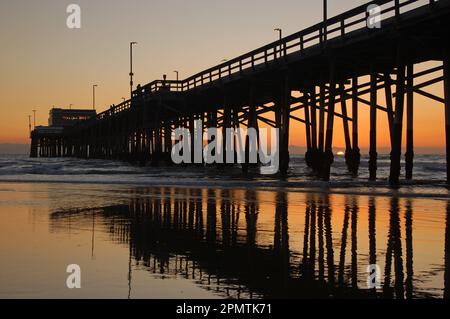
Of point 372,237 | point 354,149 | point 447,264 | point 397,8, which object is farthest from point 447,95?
point 447,264

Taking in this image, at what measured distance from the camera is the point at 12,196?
1681 centimetres

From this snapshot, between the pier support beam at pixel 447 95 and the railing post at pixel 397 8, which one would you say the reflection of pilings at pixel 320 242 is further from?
the railing post at pixel 397 8

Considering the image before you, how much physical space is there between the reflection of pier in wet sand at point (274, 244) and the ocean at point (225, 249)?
0.01 metres

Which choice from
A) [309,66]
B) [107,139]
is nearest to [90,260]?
[309,66]

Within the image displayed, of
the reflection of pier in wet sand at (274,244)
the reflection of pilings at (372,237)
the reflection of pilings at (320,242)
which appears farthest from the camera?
the reflection of pilings at (372,237)

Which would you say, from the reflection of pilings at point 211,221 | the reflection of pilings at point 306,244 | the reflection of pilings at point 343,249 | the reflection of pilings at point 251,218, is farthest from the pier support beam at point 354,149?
the reflection of pilings at point 343,249

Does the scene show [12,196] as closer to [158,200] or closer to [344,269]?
[158,200]

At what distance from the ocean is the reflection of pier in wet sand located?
0.01 metres

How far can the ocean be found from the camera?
581 centimetres

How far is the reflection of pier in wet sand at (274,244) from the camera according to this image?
237 inches

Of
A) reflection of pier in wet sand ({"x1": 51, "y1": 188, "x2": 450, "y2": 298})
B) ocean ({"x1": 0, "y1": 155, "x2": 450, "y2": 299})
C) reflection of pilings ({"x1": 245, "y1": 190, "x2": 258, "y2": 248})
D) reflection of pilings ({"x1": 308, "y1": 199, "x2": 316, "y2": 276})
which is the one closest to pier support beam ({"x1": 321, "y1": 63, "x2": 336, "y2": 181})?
reflection of pilings ({"x1": 245, "y1": 190, "x2": 258, "y2": 248})

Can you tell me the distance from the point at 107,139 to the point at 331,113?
197 feet

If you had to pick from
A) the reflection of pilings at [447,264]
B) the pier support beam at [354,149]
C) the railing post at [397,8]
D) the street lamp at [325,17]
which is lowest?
the reflection of pilings at [447,264]
